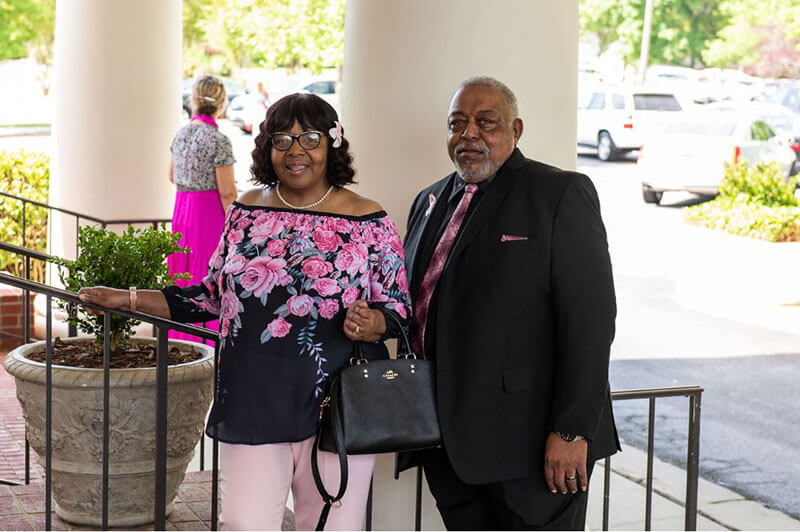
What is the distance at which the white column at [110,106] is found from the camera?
9414 millimetres

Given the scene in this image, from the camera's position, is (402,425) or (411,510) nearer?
(402,425)

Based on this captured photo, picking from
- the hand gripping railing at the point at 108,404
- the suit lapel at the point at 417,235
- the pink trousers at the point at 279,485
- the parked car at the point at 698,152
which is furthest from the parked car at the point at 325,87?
the pink trousers at the point at 279,485

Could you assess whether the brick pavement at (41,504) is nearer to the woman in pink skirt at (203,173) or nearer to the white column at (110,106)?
the woman in pink skirt at (203,173)

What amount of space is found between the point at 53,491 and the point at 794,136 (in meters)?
26.5

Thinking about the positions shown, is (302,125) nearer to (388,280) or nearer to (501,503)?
(388,280)

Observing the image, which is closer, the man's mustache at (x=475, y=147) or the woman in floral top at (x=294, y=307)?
the woman in floral top at (x=294, y=307)

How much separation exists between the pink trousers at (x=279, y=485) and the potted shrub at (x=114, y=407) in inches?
53.7

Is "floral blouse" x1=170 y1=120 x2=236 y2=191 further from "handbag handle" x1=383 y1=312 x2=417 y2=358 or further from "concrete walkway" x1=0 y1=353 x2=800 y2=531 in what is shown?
"handbag handle" x1=383 y1=312 x2=417 y2=358

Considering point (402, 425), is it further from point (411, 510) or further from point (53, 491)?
point (53, 491)

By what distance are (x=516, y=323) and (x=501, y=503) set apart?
1.97 feet

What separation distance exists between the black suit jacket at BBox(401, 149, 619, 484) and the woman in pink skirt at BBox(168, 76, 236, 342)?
490cm

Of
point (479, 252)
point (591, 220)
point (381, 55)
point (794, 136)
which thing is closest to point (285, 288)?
point (479, 252)

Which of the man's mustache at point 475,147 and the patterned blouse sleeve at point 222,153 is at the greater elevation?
the man's mustache at point 475,147

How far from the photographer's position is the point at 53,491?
4797 millimetres
